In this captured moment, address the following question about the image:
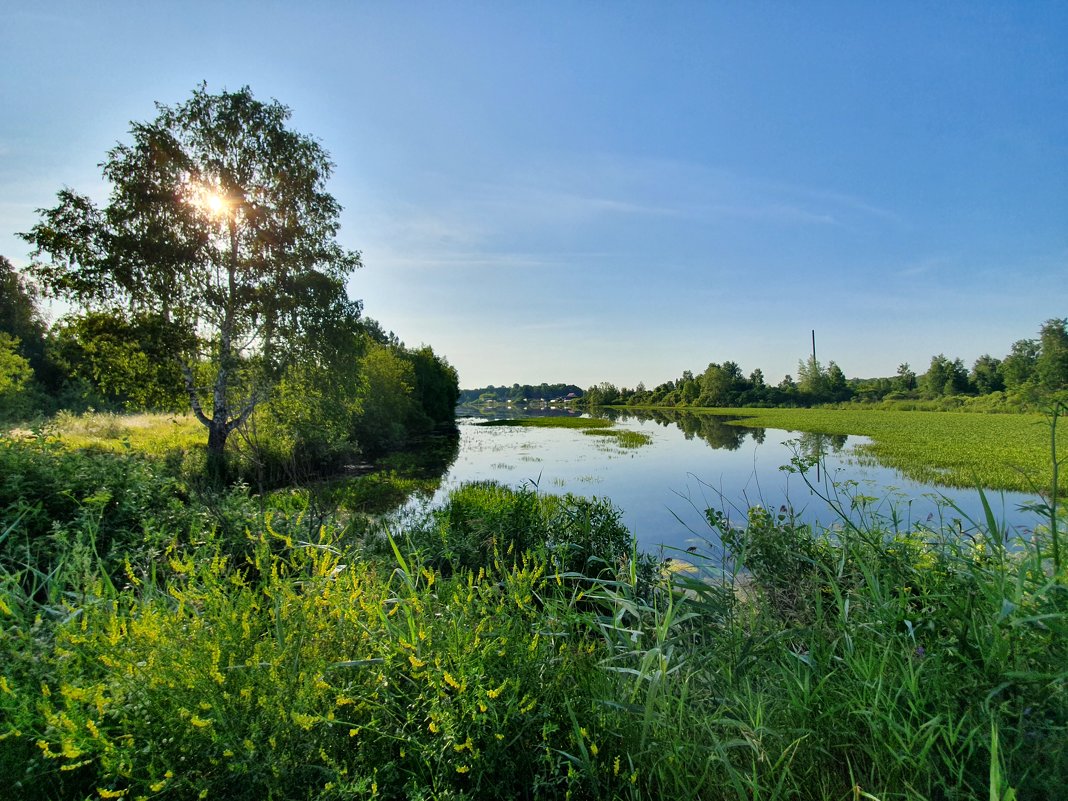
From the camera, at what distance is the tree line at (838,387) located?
38916mm

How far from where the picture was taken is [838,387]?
3366 inches

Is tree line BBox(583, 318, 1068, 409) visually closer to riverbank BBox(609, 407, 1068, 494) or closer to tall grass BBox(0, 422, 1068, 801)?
riverbank BBox(609, 407, 1068, 494)

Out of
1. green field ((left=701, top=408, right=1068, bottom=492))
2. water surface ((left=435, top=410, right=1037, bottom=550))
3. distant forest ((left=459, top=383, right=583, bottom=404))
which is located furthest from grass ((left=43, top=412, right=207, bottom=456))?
distant forest ((left=459, top=383, right=583, bottom=404))

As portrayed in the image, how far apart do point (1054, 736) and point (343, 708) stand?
7.14ft

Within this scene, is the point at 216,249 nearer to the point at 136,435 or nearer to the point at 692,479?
the point at 136,435

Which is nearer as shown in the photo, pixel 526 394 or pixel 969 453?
pixel 969 453

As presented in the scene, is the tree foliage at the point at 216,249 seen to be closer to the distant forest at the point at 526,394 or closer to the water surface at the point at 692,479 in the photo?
the water surface at the point at 692,479

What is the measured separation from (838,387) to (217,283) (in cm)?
9641

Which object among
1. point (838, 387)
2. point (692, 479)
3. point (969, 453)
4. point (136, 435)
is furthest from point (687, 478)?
point (838, 387)

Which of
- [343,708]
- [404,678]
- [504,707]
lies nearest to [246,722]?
[343,708]

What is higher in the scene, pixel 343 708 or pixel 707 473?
pixel 343 708

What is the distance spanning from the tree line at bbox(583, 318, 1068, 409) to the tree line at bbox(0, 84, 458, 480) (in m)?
25.3

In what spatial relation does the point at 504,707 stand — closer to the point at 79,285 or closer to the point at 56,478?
the point at 56,478

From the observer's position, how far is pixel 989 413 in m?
42.4
